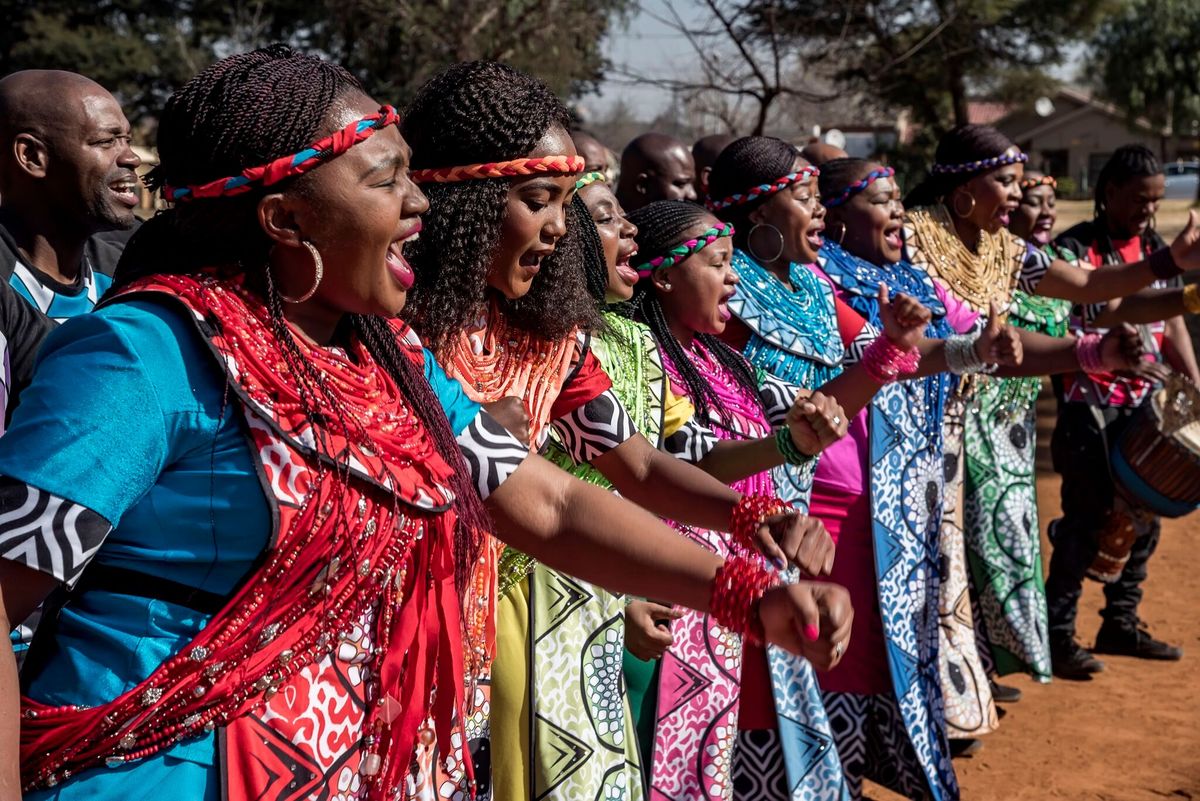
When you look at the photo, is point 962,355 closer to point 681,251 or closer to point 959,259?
point 681,251

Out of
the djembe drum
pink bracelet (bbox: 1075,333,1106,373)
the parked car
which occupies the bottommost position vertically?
the parked car

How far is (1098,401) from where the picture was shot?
21.7 ft

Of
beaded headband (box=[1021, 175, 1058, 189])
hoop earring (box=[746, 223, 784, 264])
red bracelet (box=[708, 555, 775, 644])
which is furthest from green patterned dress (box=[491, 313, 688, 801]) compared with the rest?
beaded headband (box=[1021, 175, 1058, 189])

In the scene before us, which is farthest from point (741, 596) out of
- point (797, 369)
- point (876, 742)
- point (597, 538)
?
point (876, 742)

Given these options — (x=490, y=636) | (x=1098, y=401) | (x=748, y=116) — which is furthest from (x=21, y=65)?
(x=490, y=636)

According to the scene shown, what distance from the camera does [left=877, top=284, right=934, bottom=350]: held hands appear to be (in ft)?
11.6

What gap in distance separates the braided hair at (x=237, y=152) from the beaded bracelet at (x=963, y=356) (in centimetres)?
267

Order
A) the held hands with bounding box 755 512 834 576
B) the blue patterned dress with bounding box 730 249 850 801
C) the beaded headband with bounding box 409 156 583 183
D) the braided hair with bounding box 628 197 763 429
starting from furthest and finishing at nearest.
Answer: the blue patterned dress with bounding box 730 249 850 801, the braided hair with bounding box 628 197 763 429, the beaded headband with bounding box 409 156 583 183, the held hands with bounding box 755 512 834 576

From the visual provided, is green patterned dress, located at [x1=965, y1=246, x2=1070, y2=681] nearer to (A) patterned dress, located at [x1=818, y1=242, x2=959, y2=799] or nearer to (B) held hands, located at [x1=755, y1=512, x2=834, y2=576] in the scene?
(A) patterned dress, located at [x1=818, y1=242, x2=959, y2=799]

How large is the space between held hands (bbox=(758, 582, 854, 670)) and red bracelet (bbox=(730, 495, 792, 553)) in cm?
43

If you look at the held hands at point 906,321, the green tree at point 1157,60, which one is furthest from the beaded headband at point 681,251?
the green tree at point 1157,60

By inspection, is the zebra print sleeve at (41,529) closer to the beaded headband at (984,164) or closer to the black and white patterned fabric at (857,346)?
the black and white patterned fabric at (857,346)

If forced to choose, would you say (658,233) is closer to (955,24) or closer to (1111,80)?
(955,24)

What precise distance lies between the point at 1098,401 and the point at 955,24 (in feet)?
59.1
